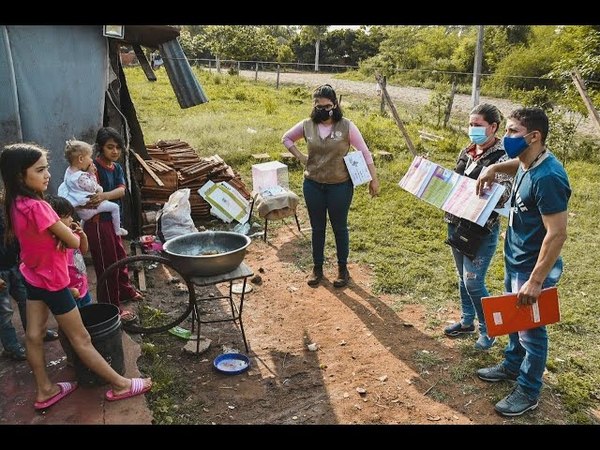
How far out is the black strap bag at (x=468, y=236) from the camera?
4.00 m

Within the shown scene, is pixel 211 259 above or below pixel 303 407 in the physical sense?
above

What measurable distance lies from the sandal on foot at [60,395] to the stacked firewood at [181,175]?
161 inches


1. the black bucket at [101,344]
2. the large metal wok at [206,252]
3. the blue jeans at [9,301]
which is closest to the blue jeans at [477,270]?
the large metal wok at [206,252]

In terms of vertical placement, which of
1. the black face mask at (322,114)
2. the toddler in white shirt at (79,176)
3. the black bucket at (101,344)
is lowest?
the black bucket at (101,344)

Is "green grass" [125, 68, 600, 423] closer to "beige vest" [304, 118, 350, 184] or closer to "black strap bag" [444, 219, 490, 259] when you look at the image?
"black strap bag" [444, 219, 490, 259]

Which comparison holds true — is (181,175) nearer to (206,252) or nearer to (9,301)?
(206,252)

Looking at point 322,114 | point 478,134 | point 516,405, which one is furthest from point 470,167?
point 516,405

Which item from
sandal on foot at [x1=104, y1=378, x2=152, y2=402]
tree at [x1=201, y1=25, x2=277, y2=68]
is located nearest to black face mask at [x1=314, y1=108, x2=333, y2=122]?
sandal on foot at [x1=104, y1=378, x2=152, y2=402]

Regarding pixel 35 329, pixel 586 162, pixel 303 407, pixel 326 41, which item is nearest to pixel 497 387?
pixel 303 407

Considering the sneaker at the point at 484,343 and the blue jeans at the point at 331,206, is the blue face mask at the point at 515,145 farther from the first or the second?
the blue jeans at the point at 331,206

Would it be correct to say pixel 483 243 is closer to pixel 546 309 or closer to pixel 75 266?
pixel 546 309

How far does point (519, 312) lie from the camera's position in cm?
333

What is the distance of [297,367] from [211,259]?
120 cm

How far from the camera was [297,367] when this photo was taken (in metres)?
4.32
